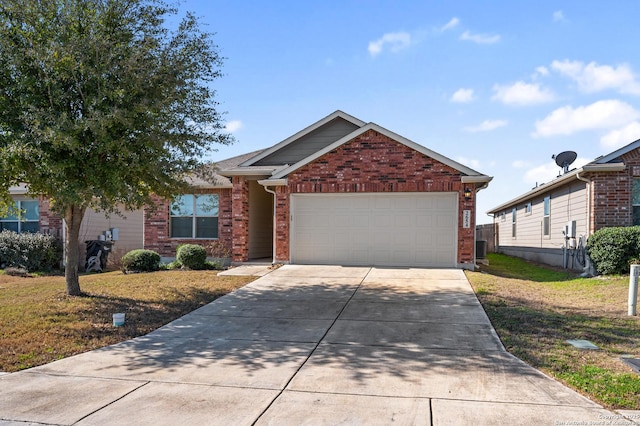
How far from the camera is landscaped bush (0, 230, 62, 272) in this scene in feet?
52.5

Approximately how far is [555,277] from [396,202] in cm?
522

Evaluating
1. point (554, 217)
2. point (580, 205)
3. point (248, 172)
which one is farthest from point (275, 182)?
point (554, 217)

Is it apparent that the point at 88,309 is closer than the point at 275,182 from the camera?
Yes

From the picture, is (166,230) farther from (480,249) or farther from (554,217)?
(554,217)

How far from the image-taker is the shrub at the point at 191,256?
14.2 meters

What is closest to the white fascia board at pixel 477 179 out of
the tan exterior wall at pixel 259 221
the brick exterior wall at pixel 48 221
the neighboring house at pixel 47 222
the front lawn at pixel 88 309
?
the front lawn at pixel 88 309

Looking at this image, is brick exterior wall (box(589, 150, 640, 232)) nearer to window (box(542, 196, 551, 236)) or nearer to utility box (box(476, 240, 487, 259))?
window (box(542, 196, 551, 236))

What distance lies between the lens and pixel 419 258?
13.9 metres

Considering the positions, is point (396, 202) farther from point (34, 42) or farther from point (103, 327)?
point (34, 42)

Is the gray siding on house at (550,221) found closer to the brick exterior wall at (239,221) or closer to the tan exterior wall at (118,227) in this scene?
the brick exterior wall at (239,221)

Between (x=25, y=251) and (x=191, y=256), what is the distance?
21.3ft

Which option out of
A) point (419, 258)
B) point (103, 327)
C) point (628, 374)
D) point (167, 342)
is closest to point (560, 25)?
point (419, 258)

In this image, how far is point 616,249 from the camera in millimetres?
11906

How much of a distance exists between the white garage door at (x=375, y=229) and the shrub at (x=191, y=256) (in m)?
2.88
